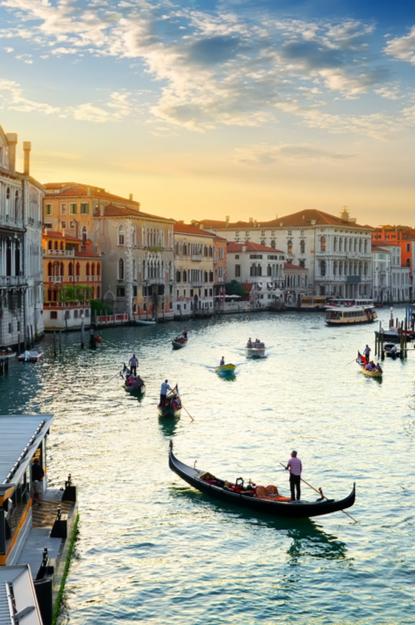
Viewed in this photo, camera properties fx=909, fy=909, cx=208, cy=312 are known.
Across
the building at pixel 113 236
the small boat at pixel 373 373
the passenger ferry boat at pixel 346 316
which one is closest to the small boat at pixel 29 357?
the small boat at pixel 373 373

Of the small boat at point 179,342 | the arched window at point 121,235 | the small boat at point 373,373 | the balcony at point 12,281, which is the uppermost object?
the arched window at point 121,235

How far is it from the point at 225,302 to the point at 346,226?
28513 millimetres

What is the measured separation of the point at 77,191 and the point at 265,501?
5128cm

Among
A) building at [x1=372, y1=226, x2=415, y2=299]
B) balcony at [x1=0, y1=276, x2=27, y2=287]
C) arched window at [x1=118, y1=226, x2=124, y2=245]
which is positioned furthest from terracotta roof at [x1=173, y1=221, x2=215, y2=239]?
building at [x1=372, y1=226, x2=415, y2=299]

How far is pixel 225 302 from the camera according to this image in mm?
77875

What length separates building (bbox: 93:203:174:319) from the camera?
2430 inches

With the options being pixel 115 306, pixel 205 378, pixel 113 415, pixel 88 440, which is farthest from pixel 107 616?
pixel 115 306

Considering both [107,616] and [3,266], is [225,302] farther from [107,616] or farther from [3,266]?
[107,616]

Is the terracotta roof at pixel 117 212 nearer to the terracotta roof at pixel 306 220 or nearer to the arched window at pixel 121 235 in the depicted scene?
the arched window at pixel 121 235

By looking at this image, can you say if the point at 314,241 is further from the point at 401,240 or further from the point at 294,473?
the point at 294,473

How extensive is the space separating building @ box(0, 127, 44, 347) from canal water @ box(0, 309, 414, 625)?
17.6 ft

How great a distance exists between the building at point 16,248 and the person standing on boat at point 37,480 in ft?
76.2

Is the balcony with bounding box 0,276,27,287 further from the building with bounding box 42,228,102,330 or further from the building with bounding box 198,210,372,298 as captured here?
the building with bounding box 198,210,372,298

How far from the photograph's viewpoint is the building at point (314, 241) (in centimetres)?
9775
